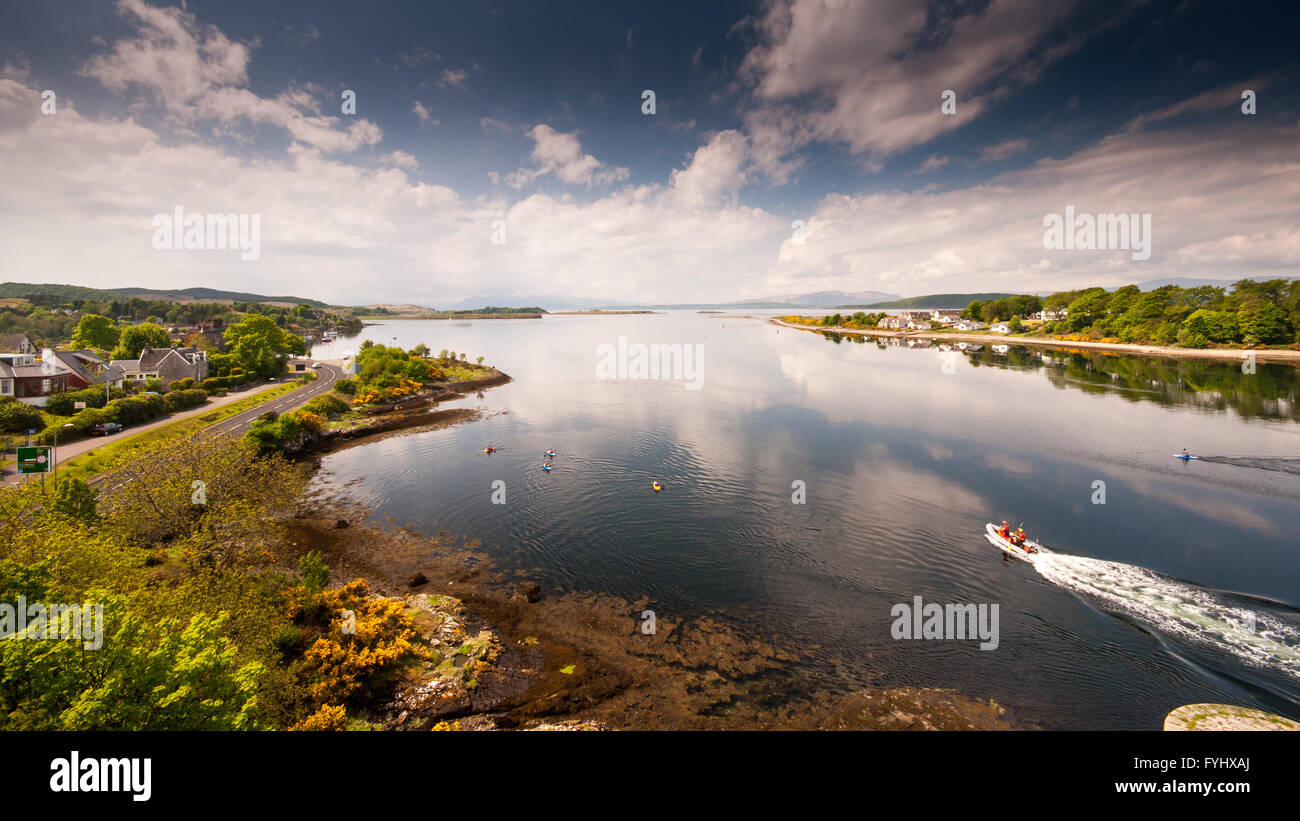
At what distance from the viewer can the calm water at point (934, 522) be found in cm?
2148

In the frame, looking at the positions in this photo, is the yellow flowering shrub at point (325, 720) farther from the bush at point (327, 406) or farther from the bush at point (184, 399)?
the bush at point (184, 399)

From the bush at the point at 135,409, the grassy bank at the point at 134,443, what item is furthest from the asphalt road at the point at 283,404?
the bush at the point at 135,409

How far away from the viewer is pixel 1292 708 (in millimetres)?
18516

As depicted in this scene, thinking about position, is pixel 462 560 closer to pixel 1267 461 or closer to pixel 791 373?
pixel 1267 461

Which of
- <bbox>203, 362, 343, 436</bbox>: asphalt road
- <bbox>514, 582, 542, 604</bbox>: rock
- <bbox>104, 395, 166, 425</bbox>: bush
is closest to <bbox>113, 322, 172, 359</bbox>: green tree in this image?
<bbox>203, 362, 343, 436</bbox>: asphalt road

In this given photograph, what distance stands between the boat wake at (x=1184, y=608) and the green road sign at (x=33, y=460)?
56.8 meters

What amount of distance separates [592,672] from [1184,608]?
30.0 meters

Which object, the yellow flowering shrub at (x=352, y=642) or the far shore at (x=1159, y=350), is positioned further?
the far shore at (x=1159, y=350)

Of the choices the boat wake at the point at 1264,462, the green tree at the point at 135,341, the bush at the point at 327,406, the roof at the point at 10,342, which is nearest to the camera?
the boat wake at the point at 1264,462

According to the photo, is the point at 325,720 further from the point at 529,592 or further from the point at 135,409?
the point at 135,409

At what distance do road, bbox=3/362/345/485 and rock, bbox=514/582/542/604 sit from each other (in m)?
27.6

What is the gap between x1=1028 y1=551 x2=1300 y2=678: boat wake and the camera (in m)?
21.7

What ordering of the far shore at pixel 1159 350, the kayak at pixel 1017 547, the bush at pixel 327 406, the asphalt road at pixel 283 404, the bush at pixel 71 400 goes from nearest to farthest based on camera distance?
the kayak at pixel 1017 547, the bush at pixel 71 400, the asphalt road at pixel 283 404, the bush at pixel 327 406, the far shore at pixel 1159 350
